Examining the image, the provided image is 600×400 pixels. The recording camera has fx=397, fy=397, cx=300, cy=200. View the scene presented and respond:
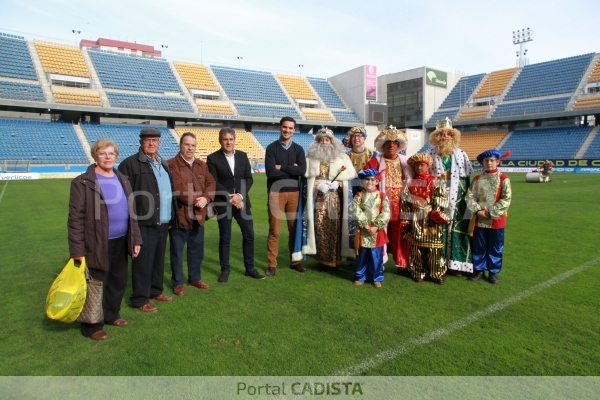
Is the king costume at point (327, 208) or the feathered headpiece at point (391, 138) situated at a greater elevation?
the feathered headpiece at point (391, 138)

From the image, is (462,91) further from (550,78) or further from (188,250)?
(188,250)

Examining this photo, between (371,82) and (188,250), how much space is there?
3895 cm

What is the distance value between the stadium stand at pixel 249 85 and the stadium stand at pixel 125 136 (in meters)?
8.86

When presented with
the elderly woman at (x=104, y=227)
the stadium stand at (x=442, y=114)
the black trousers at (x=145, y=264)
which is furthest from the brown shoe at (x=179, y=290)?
the stadium stand at (x=442, y=114)

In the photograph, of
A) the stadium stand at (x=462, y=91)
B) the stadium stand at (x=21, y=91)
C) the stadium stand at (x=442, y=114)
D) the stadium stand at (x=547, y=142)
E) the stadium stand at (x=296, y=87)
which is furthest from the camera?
the stadium stand at (x=296, y=87)

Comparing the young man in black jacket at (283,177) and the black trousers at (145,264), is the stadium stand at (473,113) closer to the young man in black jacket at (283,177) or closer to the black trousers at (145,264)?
the young man in black jacket at (283,177)

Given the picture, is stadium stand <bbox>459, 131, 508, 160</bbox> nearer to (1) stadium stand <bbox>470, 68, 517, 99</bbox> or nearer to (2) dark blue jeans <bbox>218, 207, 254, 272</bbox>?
(1) stadium stand <bbox>470, 68, 517, 99</bbox>

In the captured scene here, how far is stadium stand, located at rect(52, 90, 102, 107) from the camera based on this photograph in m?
28.1

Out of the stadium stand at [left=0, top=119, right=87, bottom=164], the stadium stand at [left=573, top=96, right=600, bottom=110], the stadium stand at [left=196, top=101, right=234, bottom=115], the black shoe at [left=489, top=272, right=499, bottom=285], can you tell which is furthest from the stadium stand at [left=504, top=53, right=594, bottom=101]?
the stadium stand at [left=0, top=119, right=87, bottom=164]

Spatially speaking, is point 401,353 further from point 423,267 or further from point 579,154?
point 579,154

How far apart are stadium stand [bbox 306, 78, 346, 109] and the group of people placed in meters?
37.3

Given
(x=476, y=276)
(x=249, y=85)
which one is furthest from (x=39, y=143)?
(x=476, y=276)

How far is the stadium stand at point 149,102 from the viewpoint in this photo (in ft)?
99.5

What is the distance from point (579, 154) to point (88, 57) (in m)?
38.9
